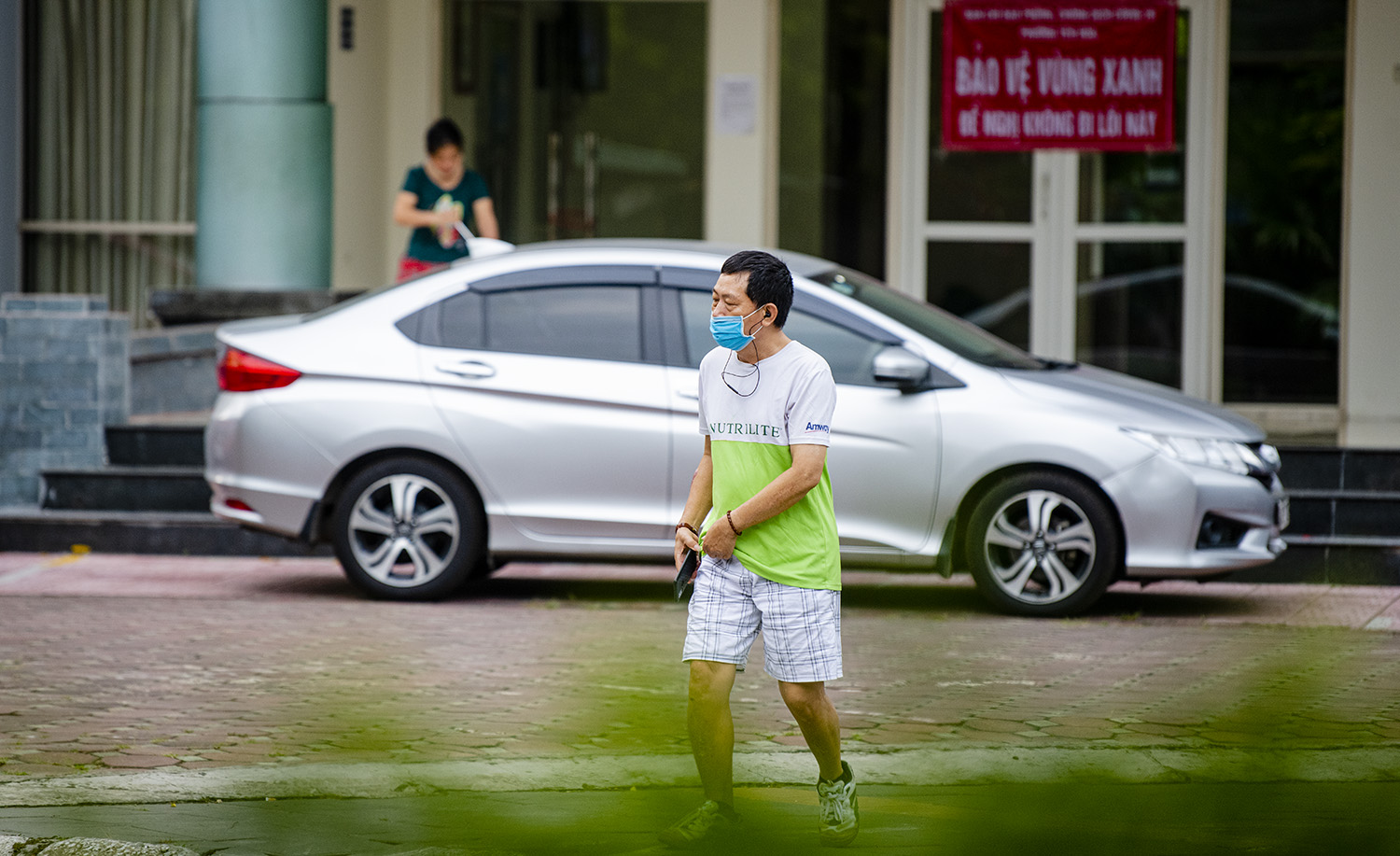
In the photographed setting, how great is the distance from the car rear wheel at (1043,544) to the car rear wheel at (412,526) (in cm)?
235

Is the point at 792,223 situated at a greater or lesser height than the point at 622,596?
greater

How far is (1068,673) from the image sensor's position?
640 centimetres

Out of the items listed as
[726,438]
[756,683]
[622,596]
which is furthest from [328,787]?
[622,596]

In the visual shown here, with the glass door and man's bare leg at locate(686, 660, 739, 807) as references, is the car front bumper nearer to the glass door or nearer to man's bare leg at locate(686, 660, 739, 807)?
man's bare leg at locate(686, 660, 739, 807)

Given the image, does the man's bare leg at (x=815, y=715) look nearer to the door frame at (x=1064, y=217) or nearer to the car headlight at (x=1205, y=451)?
the car headlight at (x=1205, y=451)

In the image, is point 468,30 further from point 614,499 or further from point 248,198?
point 614,499

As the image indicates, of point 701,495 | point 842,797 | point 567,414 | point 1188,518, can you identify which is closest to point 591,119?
point 567,414

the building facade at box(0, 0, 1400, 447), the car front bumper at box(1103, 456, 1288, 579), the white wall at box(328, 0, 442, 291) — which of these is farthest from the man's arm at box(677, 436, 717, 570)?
the white wall at box(328, 0, 442, 291)

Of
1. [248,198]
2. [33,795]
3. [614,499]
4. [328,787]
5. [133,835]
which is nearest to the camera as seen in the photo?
[328,787]

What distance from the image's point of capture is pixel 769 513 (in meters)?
3.92

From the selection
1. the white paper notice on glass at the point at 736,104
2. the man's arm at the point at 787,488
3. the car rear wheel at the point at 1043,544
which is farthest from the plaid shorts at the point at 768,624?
the white paper notice on glass at the point at 736,104

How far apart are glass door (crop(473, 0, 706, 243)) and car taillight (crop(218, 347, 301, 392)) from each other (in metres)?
5.83

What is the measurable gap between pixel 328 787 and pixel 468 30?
42.0 feet

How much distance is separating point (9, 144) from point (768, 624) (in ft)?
38.7
